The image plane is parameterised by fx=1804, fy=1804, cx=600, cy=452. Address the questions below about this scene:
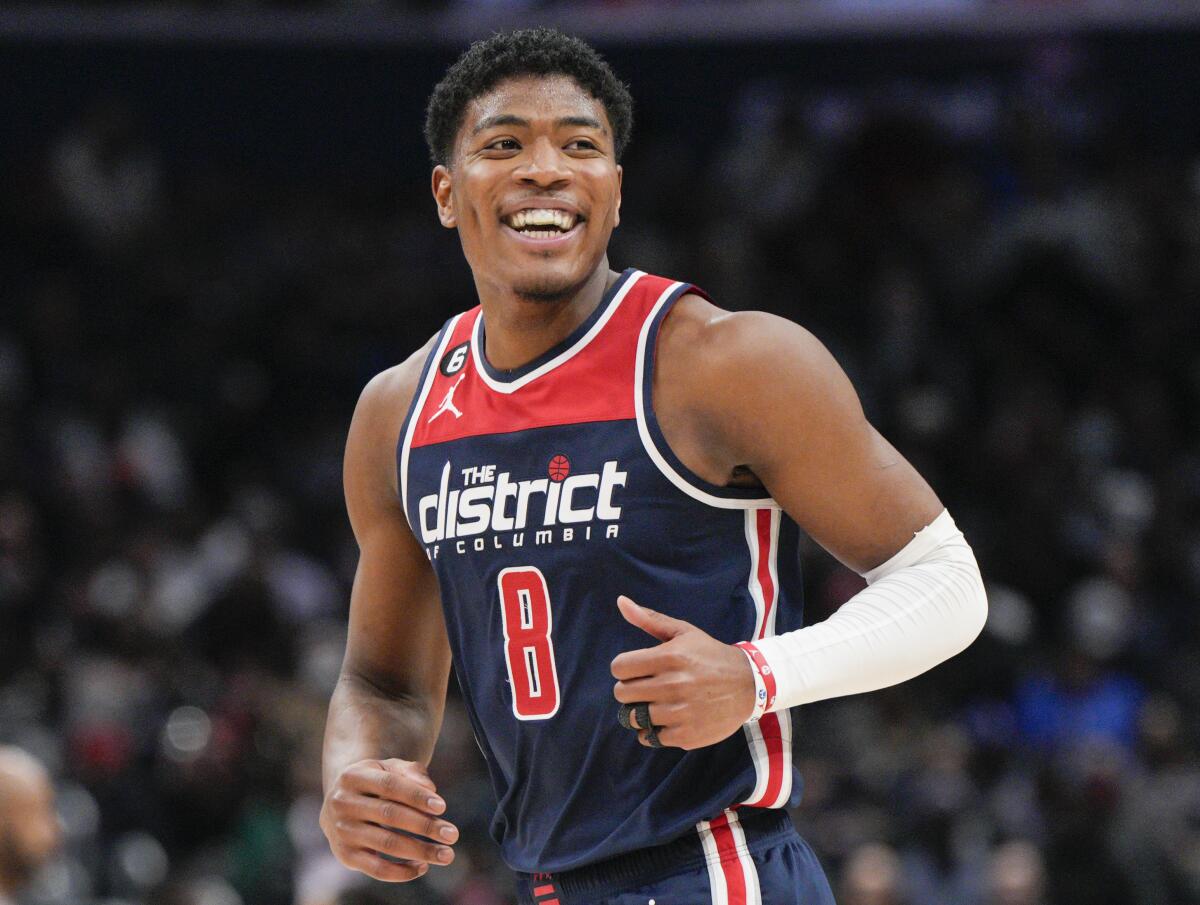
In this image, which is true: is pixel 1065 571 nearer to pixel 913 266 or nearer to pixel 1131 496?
pixel 1131 496

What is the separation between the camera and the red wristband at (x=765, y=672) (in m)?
3.16

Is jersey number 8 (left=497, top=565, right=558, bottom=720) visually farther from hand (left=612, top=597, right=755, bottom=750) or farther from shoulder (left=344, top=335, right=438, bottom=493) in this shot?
shoulder (left=344, top=335, right=438, bottom=493)

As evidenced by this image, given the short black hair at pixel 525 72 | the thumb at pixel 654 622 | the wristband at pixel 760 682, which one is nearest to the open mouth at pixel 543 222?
the short black hair at pixel 525 72

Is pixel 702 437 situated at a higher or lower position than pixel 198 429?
lower

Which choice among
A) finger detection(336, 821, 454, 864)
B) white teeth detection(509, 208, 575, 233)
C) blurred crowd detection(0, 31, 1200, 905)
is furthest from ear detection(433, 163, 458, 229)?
blurred crowd detection(0, 31, 1200, 905)

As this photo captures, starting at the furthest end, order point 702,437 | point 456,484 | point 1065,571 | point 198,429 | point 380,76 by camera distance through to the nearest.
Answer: point 380,76
point 198,429
point 1065,571
point 456,484
point 702,437

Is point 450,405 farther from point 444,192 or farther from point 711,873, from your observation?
point 711,873

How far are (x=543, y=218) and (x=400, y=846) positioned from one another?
1249mm

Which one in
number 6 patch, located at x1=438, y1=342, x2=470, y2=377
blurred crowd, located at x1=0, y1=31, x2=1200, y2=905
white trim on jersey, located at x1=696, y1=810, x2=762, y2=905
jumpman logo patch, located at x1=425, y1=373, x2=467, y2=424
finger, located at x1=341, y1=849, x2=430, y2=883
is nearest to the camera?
white trim on jersey, located at x1=696, y1=810, x2=762, y2=905

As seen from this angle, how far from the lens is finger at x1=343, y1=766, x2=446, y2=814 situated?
343 cm

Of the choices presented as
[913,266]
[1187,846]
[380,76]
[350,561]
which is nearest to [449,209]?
[1187,846]

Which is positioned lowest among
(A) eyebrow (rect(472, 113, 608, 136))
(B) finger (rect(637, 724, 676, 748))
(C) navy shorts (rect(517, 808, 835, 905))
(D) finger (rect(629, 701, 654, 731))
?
(C) navy shorts (rect(517, 808, 835, 905))

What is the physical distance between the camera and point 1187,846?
29.0 feet

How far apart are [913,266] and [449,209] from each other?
31.6 feet
